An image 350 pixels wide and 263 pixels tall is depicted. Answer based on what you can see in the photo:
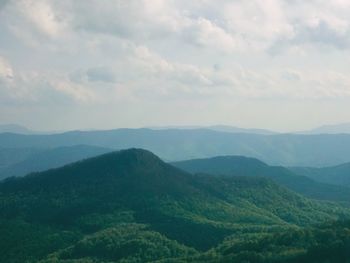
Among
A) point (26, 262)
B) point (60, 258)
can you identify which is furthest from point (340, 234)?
point (26, 262)

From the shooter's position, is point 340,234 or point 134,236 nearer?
point 340,234

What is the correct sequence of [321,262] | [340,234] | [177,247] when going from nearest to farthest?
1. [321,262]
2. [340,234]
3. [177,247]

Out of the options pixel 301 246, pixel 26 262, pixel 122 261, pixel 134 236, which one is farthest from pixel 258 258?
pixel 26 262

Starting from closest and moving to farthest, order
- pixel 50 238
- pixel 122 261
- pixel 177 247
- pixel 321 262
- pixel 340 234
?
pixel 321 262, pixel 340 234, pixel 122 261, pixel 177 247, pixel 50 238

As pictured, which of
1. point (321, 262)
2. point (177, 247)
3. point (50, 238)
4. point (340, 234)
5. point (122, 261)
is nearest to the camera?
point (321, 262)

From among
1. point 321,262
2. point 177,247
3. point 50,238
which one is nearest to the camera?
point 321,262

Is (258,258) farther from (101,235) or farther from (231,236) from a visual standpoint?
(101,235)

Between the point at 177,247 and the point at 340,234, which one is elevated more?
the point at 340,234

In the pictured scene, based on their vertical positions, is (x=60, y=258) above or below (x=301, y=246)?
below

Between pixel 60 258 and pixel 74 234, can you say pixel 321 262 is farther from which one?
pixel 74 234
